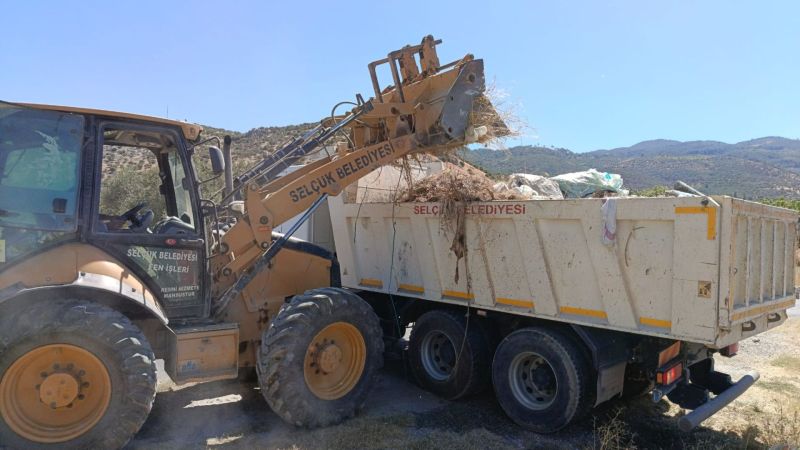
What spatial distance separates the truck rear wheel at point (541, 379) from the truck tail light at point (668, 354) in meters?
0.57

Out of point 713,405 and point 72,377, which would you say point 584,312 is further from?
point 72,377

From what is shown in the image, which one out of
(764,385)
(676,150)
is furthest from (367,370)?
(676,150)

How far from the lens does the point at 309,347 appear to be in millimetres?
4906

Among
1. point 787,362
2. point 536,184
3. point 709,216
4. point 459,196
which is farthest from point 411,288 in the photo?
point 787,362

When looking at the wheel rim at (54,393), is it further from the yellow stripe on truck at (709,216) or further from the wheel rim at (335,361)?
the yellow stripe on truck at (709,216)

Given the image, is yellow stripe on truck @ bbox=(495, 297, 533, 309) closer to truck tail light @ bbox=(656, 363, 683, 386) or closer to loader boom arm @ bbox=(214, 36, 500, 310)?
truck tail light @ bbox=(656, 363, 683, 386)

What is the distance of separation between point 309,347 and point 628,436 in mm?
2912

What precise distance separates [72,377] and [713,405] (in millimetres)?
4851

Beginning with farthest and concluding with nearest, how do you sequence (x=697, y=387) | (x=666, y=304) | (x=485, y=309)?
(x=485, y=309) < (x=697, y=387) < (x=666, y=304)

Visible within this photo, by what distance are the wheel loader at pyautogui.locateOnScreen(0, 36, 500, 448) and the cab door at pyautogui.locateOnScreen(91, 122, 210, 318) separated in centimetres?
1

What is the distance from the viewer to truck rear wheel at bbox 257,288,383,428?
15.3 feet

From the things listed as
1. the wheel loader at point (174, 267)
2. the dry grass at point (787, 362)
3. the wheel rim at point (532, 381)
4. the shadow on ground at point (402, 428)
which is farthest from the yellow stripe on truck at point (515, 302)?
the dry grass at point (787, 362)

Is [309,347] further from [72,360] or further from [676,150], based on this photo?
[676,150]

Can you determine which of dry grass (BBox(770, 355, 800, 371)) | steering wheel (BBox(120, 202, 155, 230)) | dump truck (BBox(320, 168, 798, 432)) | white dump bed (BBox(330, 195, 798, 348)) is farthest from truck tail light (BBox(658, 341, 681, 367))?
steering wheel (BBox(120, 202, 155, 230))
